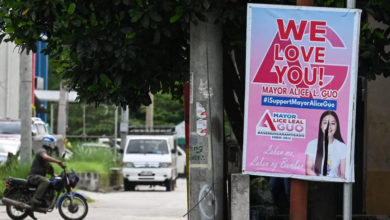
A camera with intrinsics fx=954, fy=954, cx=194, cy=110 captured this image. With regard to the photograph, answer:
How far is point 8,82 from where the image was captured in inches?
1534

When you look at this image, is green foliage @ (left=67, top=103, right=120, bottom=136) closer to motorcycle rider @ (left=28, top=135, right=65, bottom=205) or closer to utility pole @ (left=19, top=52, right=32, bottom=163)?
utility pole @ (left=19, top=52, right=32, bottom=163)

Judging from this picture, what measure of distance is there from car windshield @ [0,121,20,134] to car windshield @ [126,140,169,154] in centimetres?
537

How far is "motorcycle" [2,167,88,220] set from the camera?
17.9 meters

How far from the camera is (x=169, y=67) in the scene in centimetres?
1216

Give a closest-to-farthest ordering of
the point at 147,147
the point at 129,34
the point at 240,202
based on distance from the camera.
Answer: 1. the point at 240,202
2. the point at 129,34
3. the point at 147,147

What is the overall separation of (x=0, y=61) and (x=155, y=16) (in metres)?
29.4

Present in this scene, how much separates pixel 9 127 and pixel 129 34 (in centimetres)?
1983

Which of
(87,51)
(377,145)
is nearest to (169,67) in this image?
(87,51)

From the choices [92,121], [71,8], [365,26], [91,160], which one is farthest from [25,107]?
[92,121]

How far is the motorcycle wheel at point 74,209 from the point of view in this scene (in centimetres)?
1830

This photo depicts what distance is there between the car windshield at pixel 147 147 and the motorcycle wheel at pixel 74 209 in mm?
15594

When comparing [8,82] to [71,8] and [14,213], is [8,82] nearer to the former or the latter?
[14,213]

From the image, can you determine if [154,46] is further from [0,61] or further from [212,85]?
[0,61]

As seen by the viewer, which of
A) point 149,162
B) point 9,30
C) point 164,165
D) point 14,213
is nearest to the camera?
point 9,30
